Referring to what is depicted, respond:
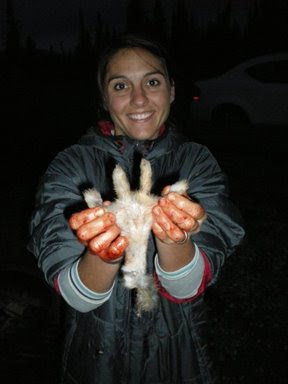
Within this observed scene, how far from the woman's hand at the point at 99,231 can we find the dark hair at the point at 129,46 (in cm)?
125

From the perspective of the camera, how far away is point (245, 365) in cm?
341

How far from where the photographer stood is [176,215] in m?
1.27

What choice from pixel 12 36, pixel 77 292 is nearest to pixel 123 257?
pixel 77 292

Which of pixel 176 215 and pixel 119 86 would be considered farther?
pixel 119 86

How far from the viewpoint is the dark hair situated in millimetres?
2145

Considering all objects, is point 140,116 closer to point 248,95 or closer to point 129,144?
point 129,144

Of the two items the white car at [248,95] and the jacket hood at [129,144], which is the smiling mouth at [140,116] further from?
the white car at [248,95]

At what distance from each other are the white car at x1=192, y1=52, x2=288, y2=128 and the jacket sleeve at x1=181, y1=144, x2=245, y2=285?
7.01m

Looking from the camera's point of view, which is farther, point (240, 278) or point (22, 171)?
point (22, 171)

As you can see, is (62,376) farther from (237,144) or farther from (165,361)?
(237,144)

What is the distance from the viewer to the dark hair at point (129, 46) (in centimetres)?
214

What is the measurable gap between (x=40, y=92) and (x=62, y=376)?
22.5m

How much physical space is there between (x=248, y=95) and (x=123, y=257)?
8.53 m

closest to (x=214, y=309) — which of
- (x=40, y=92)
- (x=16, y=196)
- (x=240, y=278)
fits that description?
(x=240, y=278)
